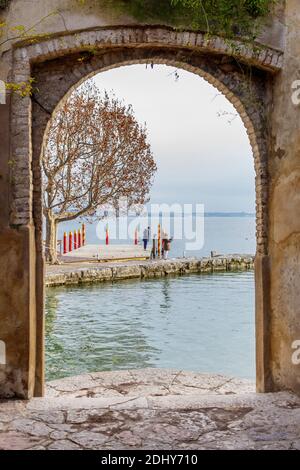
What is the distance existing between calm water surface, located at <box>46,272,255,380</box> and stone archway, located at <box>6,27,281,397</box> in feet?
11.5

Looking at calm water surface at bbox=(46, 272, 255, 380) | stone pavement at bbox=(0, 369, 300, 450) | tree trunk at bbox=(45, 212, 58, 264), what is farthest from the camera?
tree trunk at bbox=(45, 212, 58, 264)

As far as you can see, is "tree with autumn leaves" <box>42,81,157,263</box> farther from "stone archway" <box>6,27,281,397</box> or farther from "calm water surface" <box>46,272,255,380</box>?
"stone archway" <box>6,27,281,397</box>

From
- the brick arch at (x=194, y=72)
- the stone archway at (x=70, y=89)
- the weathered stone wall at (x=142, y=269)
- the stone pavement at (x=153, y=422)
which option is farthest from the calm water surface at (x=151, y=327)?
the brick arch at (x=194, y=72)

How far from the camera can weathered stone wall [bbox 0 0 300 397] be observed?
566 cm

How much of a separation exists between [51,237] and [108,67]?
16711 mm

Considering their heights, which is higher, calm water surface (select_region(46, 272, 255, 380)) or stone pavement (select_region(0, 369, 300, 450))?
stone pavement (select_region(0, 369, 300, 450))

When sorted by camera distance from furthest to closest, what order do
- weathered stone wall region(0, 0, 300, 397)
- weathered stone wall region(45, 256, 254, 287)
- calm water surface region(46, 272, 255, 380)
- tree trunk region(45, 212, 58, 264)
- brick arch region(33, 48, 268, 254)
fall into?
tree trunk region(45, 212, 58, 264) → weathered stone wall region(45, 256, 254, 287) → calm water surface region(46, 272, 255, 380) → brick arch region(33, 48, 268, 254) → weathered stone wall region(0, 0, 300, 397)

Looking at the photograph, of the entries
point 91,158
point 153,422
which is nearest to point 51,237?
point 91,158

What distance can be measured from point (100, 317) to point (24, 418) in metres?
9.57

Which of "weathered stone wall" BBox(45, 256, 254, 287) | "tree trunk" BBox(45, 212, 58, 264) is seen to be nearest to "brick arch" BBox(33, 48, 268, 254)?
"weathered stone wall" BBox(45, 256, 254, 287)

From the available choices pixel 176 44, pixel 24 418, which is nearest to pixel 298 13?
pixel 176 44

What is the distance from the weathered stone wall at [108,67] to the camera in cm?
566

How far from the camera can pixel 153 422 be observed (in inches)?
192

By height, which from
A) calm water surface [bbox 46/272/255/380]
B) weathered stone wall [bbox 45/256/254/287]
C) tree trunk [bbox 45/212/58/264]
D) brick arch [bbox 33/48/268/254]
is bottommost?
calm water surface [bbox 46/272/255/380]
